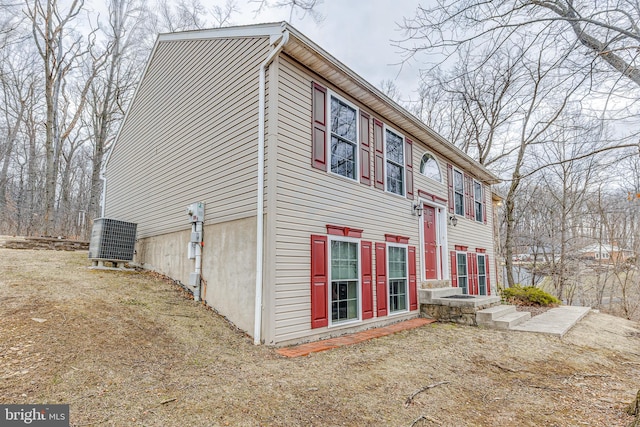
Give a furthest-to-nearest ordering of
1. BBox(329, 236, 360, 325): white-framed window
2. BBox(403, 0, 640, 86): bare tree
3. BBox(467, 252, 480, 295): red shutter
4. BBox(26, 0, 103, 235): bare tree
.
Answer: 1. BBox(26, 0, 103, 235): bare tree
2. BBox(467, 252, 480, 295): red shutter
3. BBox(329, 236, 360, 325): white-framed window
4. BBox(403, 0, 640, 86): bare tree

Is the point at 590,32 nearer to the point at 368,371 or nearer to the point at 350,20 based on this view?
the point at 350,20

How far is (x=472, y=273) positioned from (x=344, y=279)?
677cm

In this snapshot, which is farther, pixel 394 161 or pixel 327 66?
pixel 394 161

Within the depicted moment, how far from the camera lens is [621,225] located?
15.8 metres

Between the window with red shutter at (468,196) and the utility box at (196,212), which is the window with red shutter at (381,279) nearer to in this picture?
the utility box at (196,212)

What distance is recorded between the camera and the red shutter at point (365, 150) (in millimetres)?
7055

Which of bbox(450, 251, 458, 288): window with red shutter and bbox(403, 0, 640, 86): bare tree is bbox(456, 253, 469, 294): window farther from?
bbox(403, 0, 640, 86): bare tree

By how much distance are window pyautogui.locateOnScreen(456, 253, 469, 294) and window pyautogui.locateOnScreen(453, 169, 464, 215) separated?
4.51 feet

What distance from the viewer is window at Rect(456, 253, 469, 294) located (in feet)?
34.5

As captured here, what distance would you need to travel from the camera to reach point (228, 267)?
587 cm

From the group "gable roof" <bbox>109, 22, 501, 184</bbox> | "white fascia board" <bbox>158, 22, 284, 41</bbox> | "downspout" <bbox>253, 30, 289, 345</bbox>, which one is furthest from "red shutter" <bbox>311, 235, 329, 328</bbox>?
"white fascia board" <bbox>158, 22, 284, 41</bbox>

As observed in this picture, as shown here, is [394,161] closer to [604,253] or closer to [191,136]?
[191,136]

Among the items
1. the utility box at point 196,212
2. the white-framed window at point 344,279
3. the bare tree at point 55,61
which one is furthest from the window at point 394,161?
the bare tree at point 55,61

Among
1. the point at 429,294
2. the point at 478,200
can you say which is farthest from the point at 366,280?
the point at 478,200
